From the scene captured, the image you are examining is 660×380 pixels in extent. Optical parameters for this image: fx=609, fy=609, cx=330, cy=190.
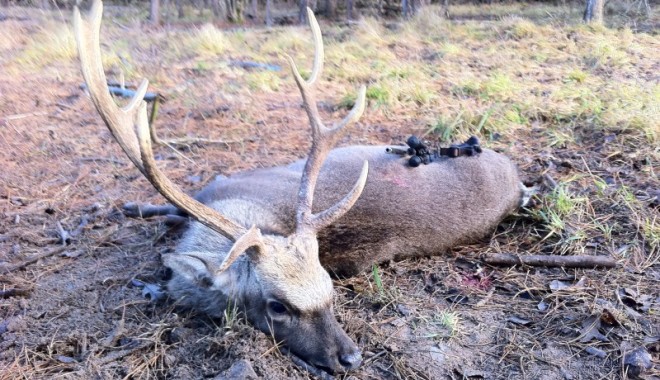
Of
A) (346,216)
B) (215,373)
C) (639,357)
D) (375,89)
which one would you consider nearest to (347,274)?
(346,216)

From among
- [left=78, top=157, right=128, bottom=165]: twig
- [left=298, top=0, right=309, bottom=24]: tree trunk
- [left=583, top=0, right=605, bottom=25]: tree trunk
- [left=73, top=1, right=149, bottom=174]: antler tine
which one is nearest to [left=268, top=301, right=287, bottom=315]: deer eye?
[left=73, top=1, right=149, bottom=174]: antler tine

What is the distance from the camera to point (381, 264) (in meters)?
4.29

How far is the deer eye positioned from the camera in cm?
334

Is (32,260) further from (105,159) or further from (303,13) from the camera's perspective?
(303,13)

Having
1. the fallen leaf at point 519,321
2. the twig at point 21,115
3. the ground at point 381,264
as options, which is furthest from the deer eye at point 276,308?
the twig at point 21,115

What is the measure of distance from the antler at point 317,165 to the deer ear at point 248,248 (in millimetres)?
328

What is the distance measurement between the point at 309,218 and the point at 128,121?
1.15m

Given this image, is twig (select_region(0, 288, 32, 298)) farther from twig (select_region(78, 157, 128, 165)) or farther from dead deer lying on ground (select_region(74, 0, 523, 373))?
twig (select_region(78, 157, 128, 165))

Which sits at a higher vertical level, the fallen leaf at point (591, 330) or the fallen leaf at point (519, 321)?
the fallen leaf at point (591, 330)

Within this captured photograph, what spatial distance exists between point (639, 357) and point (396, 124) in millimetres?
3979

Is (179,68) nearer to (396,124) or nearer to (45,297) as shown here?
(396,124)

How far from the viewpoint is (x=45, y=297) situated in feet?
12.1

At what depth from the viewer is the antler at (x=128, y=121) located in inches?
114

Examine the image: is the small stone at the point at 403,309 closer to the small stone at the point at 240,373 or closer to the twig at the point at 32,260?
the small stone at the point at 240,373
